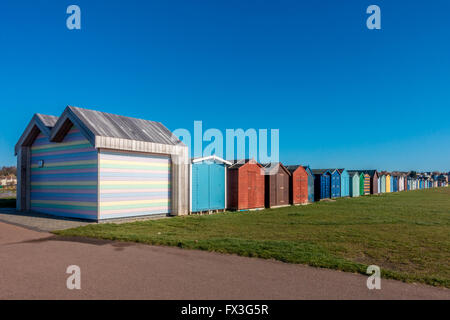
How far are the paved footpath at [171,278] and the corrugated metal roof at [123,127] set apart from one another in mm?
6741

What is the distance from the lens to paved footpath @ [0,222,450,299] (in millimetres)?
4828

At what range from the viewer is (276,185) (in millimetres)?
22562

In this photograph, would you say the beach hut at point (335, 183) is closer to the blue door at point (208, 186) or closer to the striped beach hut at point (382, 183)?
the blue door at point (208, 186)

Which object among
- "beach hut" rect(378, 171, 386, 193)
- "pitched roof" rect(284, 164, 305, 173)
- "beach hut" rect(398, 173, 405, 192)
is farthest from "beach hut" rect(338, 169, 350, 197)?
"beach hut" rect(398, 173, 405, 192)

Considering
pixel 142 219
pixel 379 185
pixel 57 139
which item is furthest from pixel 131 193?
pixel 379 185

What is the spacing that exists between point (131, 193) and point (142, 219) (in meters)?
1.28

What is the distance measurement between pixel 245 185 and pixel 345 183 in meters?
20.4

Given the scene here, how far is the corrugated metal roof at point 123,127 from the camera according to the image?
44.5 feet

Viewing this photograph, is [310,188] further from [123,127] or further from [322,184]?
[123,127]

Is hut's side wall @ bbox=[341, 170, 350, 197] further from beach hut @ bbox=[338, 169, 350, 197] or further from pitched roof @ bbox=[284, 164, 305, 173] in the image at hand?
pitched roof @ bbox=[284, 164, 305, 173]

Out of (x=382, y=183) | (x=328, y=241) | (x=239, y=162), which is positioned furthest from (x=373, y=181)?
(x=328, y=241)

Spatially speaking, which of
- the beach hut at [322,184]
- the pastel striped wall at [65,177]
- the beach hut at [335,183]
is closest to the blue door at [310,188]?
the beach hut at [322,184]

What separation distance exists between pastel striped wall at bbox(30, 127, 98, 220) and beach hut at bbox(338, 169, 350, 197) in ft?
92.6

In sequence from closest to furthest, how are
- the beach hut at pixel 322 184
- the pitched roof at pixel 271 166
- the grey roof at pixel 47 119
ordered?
1. the grey roof at pixel 47 119
2. the pitched roof at pixel 271 166
3. the beach hut at pixel 322 184
